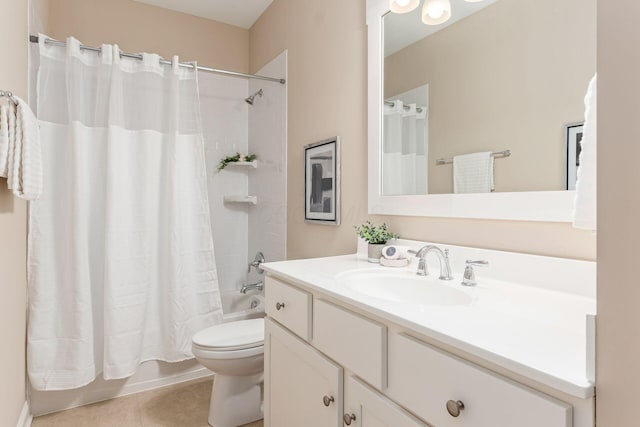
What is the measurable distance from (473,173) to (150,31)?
268 centimetres

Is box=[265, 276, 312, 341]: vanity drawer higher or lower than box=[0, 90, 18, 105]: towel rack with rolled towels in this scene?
lower

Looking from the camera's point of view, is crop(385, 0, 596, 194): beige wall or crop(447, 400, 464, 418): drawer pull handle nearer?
crop(447, 400, 464, 418): drawer pull handle

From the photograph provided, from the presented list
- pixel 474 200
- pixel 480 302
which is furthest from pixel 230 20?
pixel 480 302

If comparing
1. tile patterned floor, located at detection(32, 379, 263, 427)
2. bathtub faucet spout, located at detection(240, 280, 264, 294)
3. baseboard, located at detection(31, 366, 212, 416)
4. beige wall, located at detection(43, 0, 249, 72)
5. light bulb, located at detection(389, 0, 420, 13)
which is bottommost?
tile patterned floor, located at detection(32, 379, 263, 427)

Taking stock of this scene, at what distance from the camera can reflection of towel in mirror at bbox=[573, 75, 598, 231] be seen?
2.33 feet

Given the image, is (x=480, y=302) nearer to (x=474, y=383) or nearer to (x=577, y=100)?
(x=474, y=383)

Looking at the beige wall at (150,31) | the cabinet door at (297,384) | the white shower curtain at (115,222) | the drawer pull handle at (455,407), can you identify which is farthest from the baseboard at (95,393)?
the beige wall at (150,31)

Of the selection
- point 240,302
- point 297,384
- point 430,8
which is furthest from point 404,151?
point 240,302

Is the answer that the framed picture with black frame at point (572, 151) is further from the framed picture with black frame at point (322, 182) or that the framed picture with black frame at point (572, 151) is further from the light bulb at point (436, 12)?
the framed picture with black frame at point (322, 182)

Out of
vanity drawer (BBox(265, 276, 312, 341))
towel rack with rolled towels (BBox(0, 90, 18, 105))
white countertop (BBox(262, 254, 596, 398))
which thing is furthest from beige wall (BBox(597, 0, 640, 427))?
towel rack with rolled towels (BBox(0, 90, 18, 105))

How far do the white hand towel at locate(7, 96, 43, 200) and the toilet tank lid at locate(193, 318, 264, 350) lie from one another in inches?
39.8

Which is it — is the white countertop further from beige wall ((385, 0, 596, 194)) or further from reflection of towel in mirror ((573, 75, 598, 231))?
beige wall ((385, 0, 596, 194))

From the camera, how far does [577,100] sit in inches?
40.8

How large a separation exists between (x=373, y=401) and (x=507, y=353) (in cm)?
43
